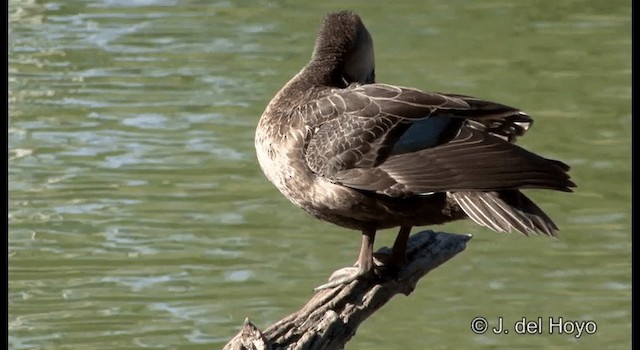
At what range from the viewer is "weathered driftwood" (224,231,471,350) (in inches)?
256

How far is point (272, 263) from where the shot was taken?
11.0m

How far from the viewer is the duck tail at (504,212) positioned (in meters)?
6.30

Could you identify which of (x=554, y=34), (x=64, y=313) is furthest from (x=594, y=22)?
(x=64, y=313)

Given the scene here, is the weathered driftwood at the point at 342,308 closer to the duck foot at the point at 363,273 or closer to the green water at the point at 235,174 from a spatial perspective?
the duck foot at the point at 363,273

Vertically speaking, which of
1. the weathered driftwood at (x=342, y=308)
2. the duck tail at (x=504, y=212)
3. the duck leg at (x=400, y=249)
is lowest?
the weathered driftwood at (x=342, y=308)

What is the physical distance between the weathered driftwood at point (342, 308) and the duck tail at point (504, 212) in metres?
0.68

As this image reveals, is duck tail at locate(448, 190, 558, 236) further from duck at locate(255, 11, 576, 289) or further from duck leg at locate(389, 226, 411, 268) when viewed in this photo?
duck leg at locate(389, 226, 411, 268)

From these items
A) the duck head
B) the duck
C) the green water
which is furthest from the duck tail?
the green water

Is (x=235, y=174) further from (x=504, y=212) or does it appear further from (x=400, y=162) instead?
(x=504, y=212)

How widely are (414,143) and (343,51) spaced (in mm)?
843

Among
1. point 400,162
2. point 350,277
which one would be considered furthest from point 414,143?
point 350,277

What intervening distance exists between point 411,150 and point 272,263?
14.3ft

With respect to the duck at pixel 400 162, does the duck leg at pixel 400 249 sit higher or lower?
lower

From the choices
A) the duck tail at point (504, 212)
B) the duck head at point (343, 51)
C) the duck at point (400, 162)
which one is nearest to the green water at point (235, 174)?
the duck head at point (343, 51)
